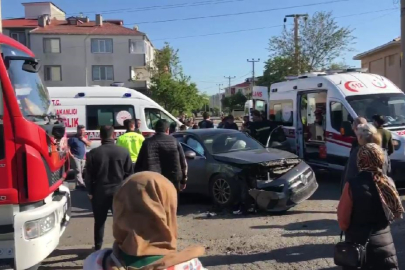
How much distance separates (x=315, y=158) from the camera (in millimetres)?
12094

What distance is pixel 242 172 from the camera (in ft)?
27.3

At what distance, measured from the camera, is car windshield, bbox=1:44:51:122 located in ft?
15.2

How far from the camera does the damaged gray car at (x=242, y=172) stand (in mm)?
8023

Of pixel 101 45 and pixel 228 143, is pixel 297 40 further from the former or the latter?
pixel 101 45

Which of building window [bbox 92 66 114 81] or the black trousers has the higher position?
building window [bbox 92 66 114 81]

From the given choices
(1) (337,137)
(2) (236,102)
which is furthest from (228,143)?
(2) (236,102)

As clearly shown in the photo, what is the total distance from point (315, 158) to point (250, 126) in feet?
6.43

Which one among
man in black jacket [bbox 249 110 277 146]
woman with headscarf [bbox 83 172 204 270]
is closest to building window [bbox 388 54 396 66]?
man in black jacket [bbox 249 110 277 146]

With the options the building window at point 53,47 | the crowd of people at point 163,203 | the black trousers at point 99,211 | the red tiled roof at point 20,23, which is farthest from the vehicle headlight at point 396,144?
the red tiled roof at point 20,23

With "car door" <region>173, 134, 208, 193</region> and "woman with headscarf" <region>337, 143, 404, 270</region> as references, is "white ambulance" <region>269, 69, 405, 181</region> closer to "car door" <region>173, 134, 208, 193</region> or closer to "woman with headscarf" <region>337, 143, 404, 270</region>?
"car door" <region>173, 134, 208, 193</region>

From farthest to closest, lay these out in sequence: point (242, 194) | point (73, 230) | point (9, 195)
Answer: point (242, 194) < point (73, 230) < point (9, 195)

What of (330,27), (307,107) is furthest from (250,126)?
(330,27)

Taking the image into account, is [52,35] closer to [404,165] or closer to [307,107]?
[307,107]

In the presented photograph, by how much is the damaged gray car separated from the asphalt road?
333 mm
